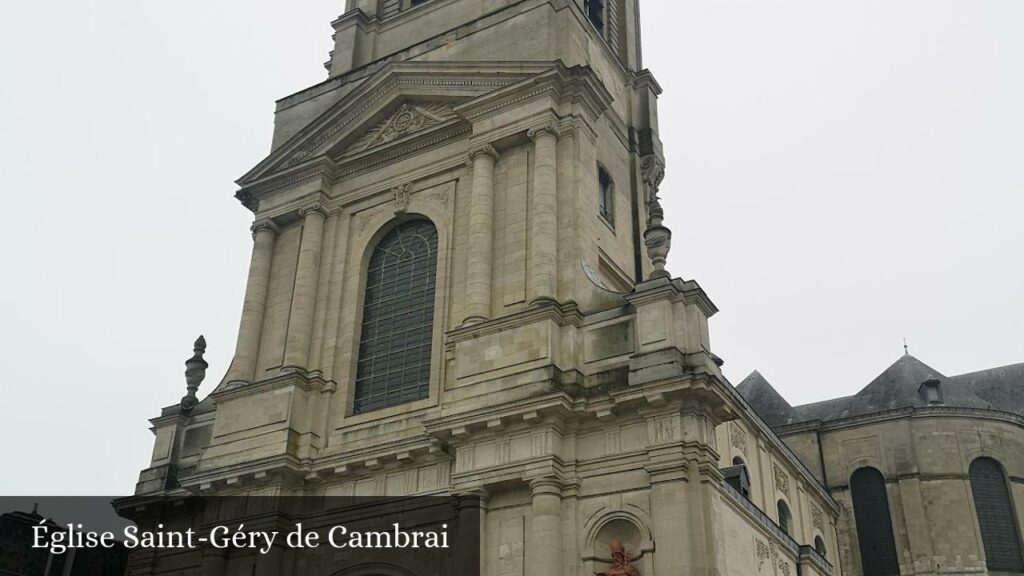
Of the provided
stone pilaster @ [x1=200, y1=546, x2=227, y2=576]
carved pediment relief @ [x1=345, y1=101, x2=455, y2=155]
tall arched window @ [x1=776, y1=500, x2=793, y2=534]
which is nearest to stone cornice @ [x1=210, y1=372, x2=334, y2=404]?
stone pilaster @ [x1=200, y1=546, x2=227, y2=576]

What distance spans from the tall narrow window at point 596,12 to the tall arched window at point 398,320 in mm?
7915

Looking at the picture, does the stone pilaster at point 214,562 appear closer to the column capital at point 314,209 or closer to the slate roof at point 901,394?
the column capital at point 314,209

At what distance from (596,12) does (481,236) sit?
9.50 meters

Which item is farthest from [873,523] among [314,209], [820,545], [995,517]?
[314,209]

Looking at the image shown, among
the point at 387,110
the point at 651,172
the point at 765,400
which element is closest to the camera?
the point at 387,110

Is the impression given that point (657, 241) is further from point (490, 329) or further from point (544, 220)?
point (490, 329)

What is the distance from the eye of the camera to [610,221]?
2202 cm

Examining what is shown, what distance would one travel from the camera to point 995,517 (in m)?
30.0

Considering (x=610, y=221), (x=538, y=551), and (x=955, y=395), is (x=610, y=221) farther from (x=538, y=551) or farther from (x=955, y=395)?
(x=955, y=395)

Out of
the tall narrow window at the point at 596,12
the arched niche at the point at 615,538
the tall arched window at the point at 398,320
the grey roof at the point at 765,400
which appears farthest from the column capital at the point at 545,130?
the grey roof at the point at 765,400

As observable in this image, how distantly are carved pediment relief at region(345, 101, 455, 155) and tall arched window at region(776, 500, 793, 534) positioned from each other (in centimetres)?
1216

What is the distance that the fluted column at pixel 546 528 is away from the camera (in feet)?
51.8

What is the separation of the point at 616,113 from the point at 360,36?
6.97 meters

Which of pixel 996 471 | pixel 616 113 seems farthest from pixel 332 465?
pixel 996 471
